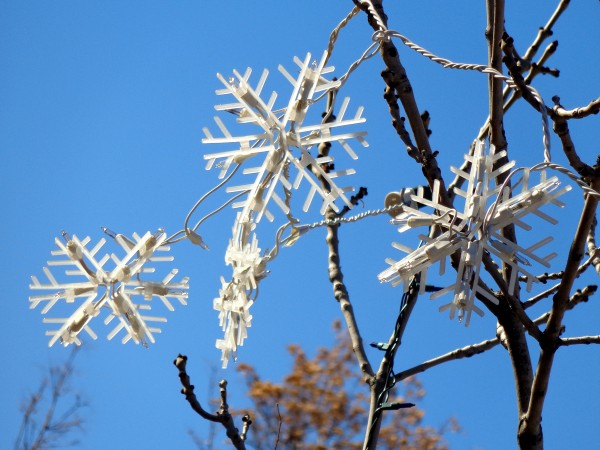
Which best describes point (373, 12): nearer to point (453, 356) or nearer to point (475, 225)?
point (475, 225)

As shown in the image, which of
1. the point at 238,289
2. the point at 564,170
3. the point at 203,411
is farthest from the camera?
the point at 203,411

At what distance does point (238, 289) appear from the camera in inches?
35.9

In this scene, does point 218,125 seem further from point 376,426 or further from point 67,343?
point 376,426

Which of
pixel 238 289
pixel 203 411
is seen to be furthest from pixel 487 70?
pixel 203 411

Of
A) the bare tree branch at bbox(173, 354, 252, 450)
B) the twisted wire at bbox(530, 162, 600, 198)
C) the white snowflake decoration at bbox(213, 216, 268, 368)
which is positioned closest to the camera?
the twisted wire at bbox(530, 162, 600, 198)

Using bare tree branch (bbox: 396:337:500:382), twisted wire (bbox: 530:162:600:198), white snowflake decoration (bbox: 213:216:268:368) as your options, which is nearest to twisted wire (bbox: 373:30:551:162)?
twisted wire (bbox: 530:162:600:198)

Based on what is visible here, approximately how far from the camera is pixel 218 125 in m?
0.83

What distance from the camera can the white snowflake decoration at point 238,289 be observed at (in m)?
0.89

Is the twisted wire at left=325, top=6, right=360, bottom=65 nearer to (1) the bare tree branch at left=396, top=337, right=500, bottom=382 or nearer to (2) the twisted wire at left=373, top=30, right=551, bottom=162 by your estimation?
(2) the twisted wire at left=373, top=30, right=551, bottom=162


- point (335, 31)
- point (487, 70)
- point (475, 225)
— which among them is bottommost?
point (475, 225)

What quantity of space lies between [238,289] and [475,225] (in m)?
0.31

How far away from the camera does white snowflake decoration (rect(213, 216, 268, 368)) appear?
35.1 inches

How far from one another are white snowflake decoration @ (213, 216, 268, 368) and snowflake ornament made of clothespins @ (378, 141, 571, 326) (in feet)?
0.65

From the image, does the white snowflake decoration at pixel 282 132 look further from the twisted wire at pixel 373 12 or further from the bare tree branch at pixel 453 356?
the bare tree branch at pixel 453 356
